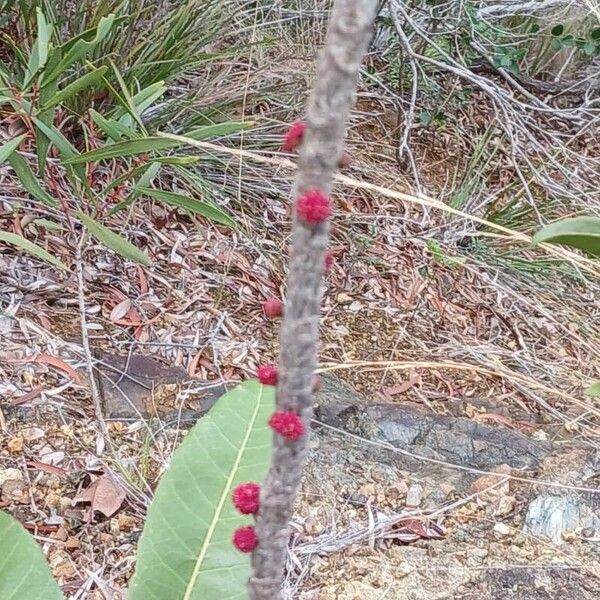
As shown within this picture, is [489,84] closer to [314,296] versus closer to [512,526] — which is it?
[512,526]

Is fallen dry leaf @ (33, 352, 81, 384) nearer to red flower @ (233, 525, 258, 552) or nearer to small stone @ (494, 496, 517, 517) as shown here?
small stone @ (494, 496, 517, 517)

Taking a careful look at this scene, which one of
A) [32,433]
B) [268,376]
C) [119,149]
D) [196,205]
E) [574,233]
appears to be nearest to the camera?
[268,376]

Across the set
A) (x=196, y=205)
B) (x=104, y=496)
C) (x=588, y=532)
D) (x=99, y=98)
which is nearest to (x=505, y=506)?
(x=588, y=532)

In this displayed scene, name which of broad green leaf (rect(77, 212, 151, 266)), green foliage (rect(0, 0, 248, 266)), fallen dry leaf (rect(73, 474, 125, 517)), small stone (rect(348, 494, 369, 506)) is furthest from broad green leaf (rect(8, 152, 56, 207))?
small stone (rect(348, 494, 369, 506))

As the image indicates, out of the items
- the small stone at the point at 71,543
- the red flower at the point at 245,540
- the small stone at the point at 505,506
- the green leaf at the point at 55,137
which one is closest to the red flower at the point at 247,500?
the red flower at the point at 245,540

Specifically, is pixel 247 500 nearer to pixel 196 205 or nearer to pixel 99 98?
pixel 196 205

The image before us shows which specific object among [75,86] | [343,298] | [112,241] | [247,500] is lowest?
[343,298]
